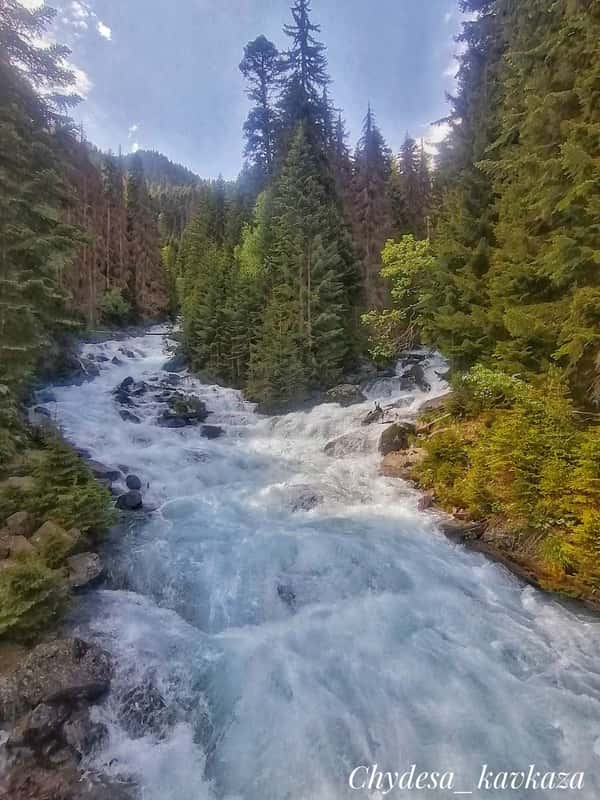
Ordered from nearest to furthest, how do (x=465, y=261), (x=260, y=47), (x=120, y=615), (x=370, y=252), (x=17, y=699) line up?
(x=17, y=699) → (x=120, y=615) → (x=465, y=261) → (x=370, y=252) → (x=260, y=47)

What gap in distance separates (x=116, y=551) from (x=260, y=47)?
39.6 m

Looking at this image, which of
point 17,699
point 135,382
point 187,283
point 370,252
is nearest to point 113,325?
point 187,283

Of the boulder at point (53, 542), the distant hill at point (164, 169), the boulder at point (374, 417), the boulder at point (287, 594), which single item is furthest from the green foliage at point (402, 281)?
the distant hill at point (164, 169)

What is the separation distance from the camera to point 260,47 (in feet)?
110

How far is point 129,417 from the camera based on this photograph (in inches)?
677

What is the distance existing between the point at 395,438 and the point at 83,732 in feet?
35.8

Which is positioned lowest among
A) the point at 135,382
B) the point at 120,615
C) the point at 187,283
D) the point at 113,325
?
the point at 120,615

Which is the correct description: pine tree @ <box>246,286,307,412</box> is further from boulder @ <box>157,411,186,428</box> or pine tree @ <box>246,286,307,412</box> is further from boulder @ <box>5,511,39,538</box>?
boulder @ <box>5,511,39,538</box>

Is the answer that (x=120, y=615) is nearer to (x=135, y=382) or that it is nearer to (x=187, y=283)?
(x=135, y=382)

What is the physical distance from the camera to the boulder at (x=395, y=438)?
45.6 ft

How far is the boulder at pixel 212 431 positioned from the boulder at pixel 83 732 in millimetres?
11726

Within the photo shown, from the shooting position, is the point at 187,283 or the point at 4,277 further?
the point at 187,283

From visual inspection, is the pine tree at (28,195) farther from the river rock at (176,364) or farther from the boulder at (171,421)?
the river rock at (176,364)

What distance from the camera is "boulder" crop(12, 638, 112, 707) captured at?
5348mm
